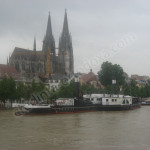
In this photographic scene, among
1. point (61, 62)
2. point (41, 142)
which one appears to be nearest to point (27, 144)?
point (41, 142)

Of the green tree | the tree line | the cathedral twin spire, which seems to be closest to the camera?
the tree line

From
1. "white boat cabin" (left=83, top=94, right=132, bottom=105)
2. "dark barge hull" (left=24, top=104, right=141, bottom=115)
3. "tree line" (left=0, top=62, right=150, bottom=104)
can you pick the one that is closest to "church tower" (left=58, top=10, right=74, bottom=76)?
"tree line" (left=0, top=62, right=150, bottom=104)

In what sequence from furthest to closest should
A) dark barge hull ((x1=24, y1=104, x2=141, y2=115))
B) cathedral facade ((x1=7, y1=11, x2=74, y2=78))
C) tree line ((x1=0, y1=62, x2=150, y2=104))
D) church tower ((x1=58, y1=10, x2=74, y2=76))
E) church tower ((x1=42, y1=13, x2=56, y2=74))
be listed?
church tower ((x1=58, y1=10, x2=74, y2=76)) < church tower ((x1=42, y1=13, x2=56, y2=74)) < cathedral facade ((x1=7, y1=11, x2=74, y2=78)) < tree line ((x1=0, y1=62, x2=150, y2=104)) < dark barge hull ((x1=24, y1=104, x2=141, y2=115))

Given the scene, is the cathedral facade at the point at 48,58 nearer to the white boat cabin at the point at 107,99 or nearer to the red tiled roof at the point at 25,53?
the red tiled roof at the point at 25,53

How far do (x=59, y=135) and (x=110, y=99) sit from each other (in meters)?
36.0

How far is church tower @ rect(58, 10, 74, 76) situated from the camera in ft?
509

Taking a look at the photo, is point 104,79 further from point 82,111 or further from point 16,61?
point 82,111

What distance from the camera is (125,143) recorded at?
76.8ft

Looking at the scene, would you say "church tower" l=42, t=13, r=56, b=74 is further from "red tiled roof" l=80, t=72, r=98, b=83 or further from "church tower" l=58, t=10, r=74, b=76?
"red tiled roof" l=80, t=72, r=98, b=83

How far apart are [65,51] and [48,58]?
13860 millimetres

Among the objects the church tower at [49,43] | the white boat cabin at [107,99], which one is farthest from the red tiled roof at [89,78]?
the white boat cabin at [107,99]

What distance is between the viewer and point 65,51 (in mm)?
157625

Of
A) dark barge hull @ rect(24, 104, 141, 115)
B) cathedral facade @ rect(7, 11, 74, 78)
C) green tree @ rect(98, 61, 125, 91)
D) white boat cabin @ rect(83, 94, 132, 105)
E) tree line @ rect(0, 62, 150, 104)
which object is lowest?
dark barge hull @ rect(24, 104, 141, 115)

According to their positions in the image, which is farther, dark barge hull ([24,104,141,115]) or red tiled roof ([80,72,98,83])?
red tiled roof ([80,72,98,83])
